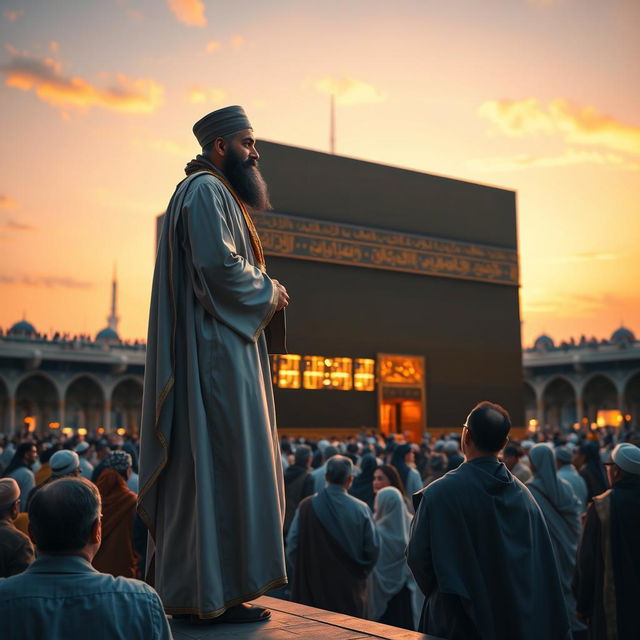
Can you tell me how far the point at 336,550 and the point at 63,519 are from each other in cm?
298

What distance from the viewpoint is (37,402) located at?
31578 mm

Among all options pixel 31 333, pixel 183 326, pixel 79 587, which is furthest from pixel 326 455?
pixel 31 333

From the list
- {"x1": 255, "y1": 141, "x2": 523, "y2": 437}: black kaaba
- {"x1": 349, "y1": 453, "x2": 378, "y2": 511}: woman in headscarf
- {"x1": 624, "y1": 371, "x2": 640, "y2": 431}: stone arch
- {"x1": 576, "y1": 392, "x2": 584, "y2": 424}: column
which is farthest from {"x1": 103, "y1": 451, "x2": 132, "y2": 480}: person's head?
{"x1": 624, "y1": 371, "x2": 640, "y2": 431}: stone arch

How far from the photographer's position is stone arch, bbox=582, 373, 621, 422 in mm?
35312

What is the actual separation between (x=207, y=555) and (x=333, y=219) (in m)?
17.7

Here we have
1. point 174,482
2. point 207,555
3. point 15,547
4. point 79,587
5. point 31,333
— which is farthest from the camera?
point 31,333

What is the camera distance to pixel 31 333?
3469 centimetres

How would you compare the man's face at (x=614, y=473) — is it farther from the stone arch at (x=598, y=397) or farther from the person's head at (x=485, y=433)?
the stone arch at (x=598, y=397)

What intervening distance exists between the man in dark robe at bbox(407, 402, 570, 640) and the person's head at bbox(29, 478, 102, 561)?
3.74 feet

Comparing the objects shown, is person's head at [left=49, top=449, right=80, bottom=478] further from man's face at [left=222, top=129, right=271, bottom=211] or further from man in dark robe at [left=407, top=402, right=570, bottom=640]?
man in dark robe at [left=407, top=402, right=570, bottom=640]

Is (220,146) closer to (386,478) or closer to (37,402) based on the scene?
(386,478)

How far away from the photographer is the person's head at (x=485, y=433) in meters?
2.34

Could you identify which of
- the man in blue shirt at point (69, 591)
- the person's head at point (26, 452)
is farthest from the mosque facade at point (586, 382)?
the man in blue shirt at point (69, 591)

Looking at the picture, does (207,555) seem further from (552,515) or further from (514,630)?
(552,515)
